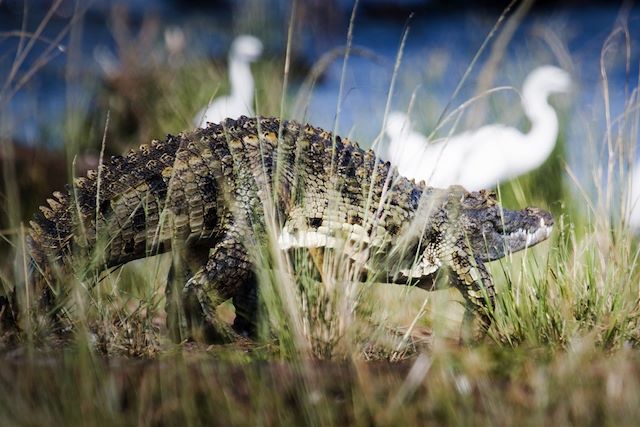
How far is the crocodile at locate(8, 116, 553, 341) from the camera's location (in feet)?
9.10

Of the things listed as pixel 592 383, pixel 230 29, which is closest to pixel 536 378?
pixel 592 383

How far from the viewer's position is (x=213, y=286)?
9.25 ft

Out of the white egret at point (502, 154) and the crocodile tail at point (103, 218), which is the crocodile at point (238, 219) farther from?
the white egret at point (502, 154)

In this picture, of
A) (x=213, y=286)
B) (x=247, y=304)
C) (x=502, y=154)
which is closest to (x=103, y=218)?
(x=213, y=286)

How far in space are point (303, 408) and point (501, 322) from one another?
1.26 m

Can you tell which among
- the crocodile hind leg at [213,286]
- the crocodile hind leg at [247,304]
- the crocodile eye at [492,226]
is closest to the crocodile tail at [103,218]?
the crocodile hind leg at [213,286]

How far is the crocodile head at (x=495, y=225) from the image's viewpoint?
348cm

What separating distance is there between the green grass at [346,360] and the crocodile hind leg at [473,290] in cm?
13

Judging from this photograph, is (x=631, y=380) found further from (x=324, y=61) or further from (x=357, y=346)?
(x=324, y=61)

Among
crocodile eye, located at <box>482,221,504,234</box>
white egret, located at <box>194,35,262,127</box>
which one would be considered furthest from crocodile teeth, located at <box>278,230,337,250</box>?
white egret, located at <box>194,35,262,127</box>

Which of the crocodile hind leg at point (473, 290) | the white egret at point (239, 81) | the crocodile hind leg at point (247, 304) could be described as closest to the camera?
the crocodile hind leg at point (473, 290)

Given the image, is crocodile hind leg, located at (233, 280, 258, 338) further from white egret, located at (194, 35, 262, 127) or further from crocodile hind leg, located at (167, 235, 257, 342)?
white egret, located at (194, 35, 262, 127)

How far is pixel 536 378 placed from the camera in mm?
1882

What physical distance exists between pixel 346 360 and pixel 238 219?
812 mm
